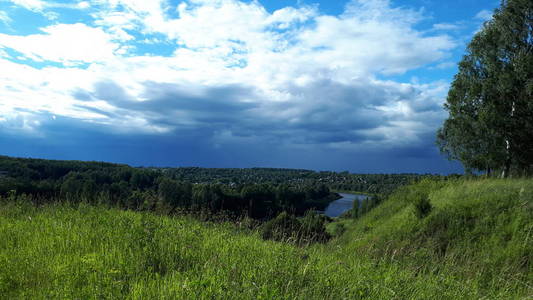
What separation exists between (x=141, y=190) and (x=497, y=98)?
23844 mm

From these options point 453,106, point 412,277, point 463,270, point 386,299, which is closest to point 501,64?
point 453,106

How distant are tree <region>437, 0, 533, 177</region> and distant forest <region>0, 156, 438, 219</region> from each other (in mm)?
5045

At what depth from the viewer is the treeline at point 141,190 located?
40.5ft

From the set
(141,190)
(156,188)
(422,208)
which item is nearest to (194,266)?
(141,190)

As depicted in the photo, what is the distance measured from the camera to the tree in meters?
22.4

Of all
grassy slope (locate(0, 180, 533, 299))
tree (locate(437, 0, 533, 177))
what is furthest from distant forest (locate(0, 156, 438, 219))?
tree (locate(437, 0, 533, 177))

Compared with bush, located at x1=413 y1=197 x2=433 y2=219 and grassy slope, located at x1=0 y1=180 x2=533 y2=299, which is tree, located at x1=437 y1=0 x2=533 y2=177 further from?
grassy slope, located at x1=0 y1=180 x2=533 y2=299

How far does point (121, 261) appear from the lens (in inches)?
224

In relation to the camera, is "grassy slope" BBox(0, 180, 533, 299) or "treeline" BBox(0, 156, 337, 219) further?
"treeline" BBox(0, 156, 337, 219)

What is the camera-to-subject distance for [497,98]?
913 inches

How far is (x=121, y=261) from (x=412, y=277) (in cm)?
555

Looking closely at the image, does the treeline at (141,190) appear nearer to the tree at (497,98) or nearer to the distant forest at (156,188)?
the distant forest at (156,188)

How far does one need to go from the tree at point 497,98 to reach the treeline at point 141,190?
1293 centimetres

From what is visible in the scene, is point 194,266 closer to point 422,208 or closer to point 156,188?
point 422,208
